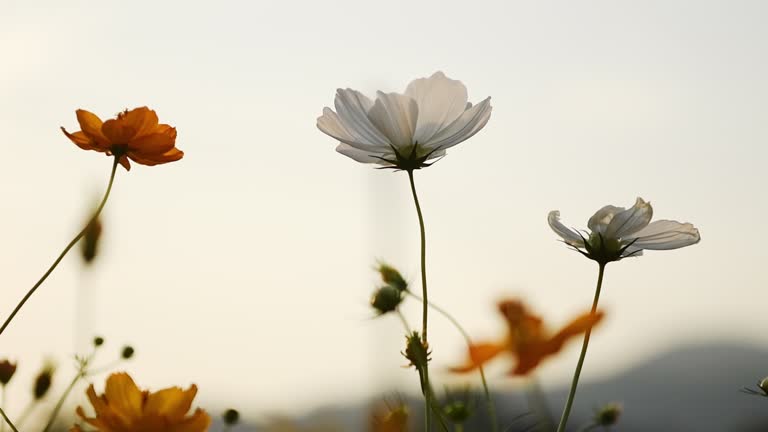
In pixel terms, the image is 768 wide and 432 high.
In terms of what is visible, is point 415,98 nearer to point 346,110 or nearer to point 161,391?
point 346,110

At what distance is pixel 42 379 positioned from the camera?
883 millimetres

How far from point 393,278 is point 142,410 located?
0.36 metres

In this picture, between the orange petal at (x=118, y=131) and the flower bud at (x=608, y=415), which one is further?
the flower bud at (x=608, y=415)

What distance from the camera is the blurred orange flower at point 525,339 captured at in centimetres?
41

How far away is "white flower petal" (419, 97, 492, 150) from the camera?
658 millimetres

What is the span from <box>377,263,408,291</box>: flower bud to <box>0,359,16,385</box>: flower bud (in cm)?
33

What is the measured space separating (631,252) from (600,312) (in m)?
0.28

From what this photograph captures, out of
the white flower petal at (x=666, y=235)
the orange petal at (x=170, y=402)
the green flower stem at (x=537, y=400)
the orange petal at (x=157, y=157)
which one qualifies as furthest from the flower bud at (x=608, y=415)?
the orange petal at (x=170, y=402)

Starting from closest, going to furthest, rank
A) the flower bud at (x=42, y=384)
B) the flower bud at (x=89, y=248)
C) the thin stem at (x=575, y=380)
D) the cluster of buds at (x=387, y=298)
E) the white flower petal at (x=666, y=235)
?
the thin stem at (x=575, y=380) → the white flower petal at (x=666, y=235) → the cluster of buds at (x=387, y=298) → the flower bud at (x=42, y=384) → the flower bud at (x=89, y=248)

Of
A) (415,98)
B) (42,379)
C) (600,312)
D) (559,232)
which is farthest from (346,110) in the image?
(42,379)

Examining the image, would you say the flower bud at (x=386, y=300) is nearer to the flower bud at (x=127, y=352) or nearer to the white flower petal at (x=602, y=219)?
the white flower petal at (x=602, y=219)

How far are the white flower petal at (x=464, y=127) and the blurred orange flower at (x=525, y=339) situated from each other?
0.42 ft

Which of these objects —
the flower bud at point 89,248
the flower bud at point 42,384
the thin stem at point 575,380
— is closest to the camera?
the thin stem at point 575,380

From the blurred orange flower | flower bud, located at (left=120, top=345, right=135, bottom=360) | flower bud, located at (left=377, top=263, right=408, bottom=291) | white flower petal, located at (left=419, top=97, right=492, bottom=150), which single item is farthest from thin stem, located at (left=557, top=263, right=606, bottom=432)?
flower bud, located at (left=120, top=345, right=135, bottom=360)
